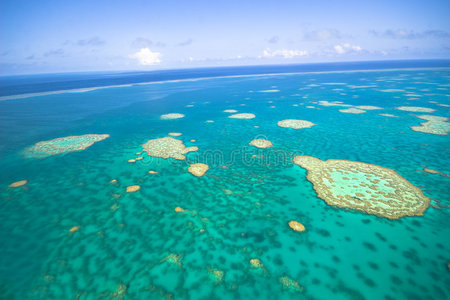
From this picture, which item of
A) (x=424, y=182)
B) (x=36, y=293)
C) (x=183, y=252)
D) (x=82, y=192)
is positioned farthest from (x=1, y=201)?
(x=424, y=182)

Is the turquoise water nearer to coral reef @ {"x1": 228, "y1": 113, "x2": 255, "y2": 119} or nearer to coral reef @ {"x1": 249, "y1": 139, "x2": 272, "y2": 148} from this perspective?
coral reef @ {"x1": 249, "y1": 139, "x2": 272, "y2": 148}

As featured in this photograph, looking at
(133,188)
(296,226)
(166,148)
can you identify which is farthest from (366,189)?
(166,148)

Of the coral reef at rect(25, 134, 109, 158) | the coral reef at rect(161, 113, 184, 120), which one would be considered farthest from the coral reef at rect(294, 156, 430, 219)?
the coral reef at rect(161, 113, 184, 120)

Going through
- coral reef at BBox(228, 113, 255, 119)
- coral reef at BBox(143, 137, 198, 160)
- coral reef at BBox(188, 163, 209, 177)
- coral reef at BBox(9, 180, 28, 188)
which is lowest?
coral reef at BBox(188, 163, 209, 177)

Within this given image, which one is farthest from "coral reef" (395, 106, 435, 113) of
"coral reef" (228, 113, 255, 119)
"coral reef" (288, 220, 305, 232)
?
"coral reef" (288, 220, 305, 232)

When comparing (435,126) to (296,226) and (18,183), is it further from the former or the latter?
(18,183)

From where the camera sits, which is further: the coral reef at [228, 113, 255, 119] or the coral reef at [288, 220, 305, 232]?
the coral reef at [228, 113, 255, 119]

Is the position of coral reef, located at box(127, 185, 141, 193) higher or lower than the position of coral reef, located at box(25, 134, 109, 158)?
lower

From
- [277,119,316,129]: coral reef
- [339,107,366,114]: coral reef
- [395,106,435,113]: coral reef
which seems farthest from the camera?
[339,107,366,114]: coral reef

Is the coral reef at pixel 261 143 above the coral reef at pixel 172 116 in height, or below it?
below

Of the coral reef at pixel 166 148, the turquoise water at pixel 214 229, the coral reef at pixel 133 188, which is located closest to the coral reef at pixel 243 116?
the turquoise water at pixel 214 229

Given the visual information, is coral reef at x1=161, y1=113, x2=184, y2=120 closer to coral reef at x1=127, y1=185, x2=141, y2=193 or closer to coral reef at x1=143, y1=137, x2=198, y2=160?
coral reef at x1=143, y1=137, x2=198, y2=160

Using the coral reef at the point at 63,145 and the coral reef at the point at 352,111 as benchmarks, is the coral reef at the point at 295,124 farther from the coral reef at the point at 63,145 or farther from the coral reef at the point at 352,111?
the coral reef at the point at 63,145

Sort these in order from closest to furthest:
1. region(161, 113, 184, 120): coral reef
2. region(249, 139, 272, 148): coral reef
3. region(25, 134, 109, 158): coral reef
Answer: region(25, 134, 109, 158): coral reef, region(249, 139, 272, 148): coral reef, region(161, 113, 184, 120): coral reef
